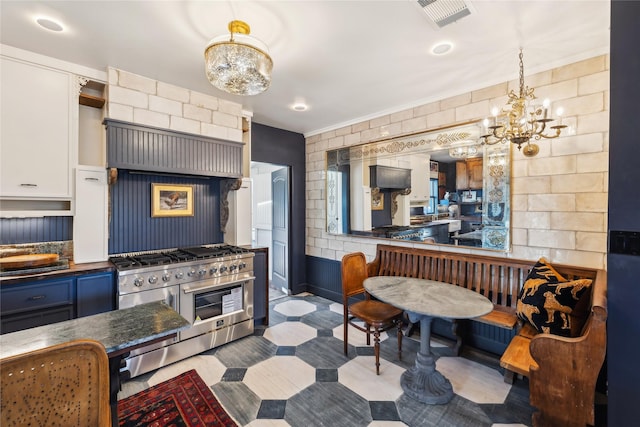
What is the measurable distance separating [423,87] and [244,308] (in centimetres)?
305

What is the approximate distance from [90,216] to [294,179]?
2714mm

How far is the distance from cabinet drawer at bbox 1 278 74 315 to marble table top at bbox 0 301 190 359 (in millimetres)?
1059

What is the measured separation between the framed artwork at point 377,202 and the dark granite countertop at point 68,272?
3.00 metres

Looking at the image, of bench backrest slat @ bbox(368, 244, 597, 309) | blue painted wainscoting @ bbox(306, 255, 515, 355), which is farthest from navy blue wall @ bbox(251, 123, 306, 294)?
bench backrest slat @ bbox(368, 244, 597, 309)

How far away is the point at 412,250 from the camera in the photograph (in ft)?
10.9

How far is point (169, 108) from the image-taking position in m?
2.92

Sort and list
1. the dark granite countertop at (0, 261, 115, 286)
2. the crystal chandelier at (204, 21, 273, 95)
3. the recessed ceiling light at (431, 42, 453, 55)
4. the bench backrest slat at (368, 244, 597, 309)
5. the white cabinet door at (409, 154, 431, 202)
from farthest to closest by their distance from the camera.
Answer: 1. the white cabinet door at (409, 154, 431, 202)
2. the bench backrest slat at (368, 244, 597, 309)
3. the recessed ceiling light at (431, 42, 453, 55)
4. the dark granite countertop at (0, 261, 115, 286)
5. the crystal chandelier at (204, 21, 273, 95)

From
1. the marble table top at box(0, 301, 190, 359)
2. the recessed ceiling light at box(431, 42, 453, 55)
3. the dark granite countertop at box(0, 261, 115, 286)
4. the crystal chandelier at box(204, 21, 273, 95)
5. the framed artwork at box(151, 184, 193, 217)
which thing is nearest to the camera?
the marble table top at box(0, 301, 190, 359)

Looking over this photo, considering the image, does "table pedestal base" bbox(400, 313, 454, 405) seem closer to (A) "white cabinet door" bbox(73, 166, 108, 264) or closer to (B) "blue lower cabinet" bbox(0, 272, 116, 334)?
(B) "blue lower cabinet" bbox(0, 272, 116, 334)

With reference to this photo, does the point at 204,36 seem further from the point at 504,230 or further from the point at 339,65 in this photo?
the point at 504,230

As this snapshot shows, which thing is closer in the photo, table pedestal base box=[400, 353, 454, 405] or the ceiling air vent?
the ceiling air vent

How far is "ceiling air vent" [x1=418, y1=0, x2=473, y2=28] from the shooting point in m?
1.71

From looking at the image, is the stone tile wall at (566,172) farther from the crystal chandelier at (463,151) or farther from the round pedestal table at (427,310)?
the round pedestal table at (427,310)

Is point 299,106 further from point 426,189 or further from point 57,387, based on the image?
point 57,387
